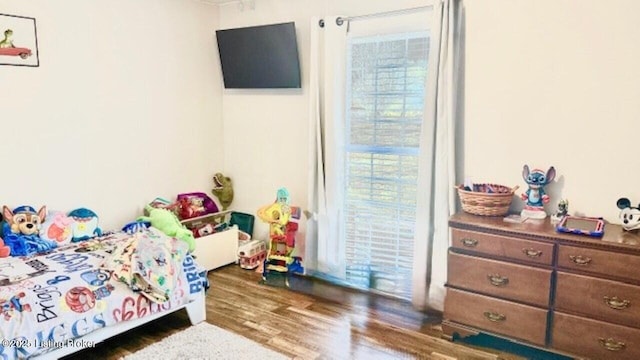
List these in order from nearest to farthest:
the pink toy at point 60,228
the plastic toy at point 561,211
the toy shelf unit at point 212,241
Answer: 1. the plastic toy at point 561,211
2. the pink toy at point 60,228
3. the toy shelf unit at point 212,241

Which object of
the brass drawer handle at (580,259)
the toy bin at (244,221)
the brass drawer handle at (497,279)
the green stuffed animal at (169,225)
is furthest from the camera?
the toy bin at (244,221)

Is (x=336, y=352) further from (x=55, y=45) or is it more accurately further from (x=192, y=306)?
(x=55, y=45)

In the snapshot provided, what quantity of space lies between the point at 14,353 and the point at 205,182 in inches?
90.0

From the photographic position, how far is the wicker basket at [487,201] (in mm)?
2703

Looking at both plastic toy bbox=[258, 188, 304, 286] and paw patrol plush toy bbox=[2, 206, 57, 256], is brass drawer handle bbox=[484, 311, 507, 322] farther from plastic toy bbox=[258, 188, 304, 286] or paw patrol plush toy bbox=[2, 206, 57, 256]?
paw patrol plush toy bbox=[2, 206, 57, 256]


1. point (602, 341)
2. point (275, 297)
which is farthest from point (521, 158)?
point (275, 297)

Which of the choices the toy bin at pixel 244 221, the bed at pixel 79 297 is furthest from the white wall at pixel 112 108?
the bed at pixel 79 297

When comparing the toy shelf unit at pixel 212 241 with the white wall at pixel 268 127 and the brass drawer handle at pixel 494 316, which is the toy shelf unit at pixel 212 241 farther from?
the brass drawer handle at pixel 494 316

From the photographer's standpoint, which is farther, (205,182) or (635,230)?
(205,182)

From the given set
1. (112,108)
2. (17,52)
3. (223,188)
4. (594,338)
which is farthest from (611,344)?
(17,52)

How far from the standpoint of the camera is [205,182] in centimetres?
427

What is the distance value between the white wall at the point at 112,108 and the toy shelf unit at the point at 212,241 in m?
0.34

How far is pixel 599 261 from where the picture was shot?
230 centimetres

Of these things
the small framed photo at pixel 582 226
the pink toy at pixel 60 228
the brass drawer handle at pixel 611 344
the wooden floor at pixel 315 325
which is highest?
the small framed photo at pixel 582 226
